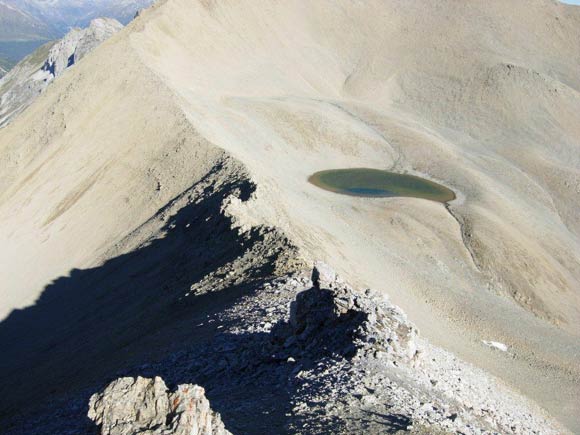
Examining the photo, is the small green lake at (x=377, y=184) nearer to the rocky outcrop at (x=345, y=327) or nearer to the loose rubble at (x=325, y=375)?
the loose rubble at (x=325, y=375)

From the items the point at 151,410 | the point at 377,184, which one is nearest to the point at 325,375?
the point at 151,410

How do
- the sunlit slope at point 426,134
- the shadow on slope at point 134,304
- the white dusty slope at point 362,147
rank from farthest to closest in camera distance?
the white dusty slope at point 362,147 → the sunlit slope at point 426,134 → the shadow on slope at point 134,304

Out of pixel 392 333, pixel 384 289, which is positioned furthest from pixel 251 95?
pixel 392 333

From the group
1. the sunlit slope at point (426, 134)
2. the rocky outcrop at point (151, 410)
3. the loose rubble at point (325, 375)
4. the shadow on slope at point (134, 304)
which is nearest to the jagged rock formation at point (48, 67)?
the sunlit slope at point (426, 134)

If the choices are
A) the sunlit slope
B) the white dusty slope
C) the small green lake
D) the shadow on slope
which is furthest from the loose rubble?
the small green lake

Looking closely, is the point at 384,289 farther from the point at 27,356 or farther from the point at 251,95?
the point at 251,95

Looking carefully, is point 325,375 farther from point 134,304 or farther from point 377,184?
point 377,184
